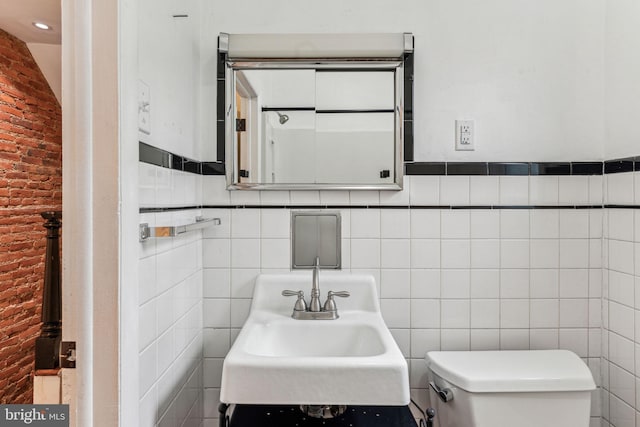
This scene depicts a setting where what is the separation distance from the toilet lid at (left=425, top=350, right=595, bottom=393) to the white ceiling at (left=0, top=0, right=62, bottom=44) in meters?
1.43

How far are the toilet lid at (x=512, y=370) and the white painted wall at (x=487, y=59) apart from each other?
0.67 m

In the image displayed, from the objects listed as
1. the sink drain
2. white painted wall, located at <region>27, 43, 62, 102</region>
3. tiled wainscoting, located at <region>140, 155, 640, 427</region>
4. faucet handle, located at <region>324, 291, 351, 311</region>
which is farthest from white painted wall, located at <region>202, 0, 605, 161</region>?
the sink drain

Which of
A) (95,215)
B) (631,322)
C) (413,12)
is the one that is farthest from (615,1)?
(95,215)

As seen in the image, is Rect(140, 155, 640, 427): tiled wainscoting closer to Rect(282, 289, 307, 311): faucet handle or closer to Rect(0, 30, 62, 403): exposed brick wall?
Rect(282, 289, 307, 311): faucet handle

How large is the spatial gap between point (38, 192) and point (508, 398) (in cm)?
164

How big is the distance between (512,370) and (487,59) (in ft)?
3.43

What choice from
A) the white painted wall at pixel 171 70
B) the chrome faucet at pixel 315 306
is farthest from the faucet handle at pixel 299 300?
the white painted wall at pixel 171 70

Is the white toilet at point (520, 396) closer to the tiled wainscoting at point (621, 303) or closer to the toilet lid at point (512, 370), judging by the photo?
the toilet lid at point (512, 370)

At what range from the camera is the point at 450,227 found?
1467mm

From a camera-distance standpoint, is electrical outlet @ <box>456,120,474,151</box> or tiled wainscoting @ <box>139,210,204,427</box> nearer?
tiled wainscoting @ <box>139,210,204,427</box>

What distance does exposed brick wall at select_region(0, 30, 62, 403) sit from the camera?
1368mm

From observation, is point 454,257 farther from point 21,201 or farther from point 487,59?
point 21,201

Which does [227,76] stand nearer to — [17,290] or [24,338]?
[17,290]

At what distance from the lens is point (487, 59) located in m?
1.46
